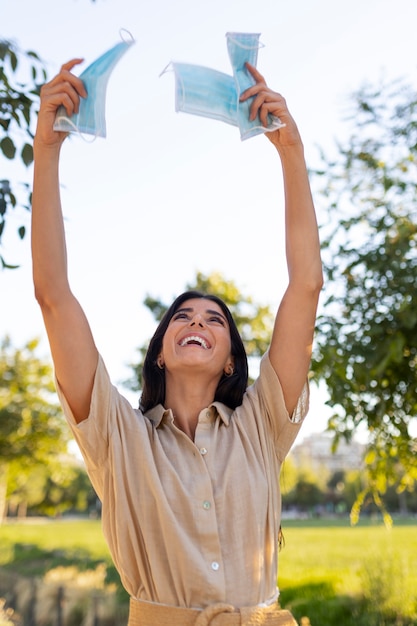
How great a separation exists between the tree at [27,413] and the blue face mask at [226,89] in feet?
42.8

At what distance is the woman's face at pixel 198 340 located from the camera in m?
2.04

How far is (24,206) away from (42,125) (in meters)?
1.08

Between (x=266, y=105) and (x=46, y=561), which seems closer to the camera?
(x=266, y=105)

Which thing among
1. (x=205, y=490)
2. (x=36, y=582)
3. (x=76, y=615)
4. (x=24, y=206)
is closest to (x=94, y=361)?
(x=205, y=490)

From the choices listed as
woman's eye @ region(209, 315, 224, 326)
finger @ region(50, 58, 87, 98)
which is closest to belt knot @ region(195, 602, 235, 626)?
woman's eye @ region(209, 315, 224, 326)

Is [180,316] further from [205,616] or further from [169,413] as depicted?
[205,616]

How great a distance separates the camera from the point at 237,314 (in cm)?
1496

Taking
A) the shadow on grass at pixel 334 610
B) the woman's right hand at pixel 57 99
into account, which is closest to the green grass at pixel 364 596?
the shadow on grass at pixel 334 610

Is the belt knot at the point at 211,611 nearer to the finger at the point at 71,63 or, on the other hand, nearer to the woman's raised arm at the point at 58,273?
the woman's raised arm at the point at 58,273

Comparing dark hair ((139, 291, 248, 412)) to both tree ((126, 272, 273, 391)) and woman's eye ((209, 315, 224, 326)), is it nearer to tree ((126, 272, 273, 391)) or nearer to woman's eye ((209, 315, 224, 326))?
woman's eye ((209, 315, 224, 326))

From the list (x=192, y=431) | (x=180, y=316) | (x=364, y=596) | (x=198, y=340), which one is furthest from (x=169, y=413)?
(x=364, y=596)

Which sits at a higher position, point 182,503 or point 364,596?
point 182,503

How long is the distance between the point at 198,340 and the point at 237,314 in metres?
12.9

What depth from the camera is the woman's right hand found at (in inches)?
72.0
